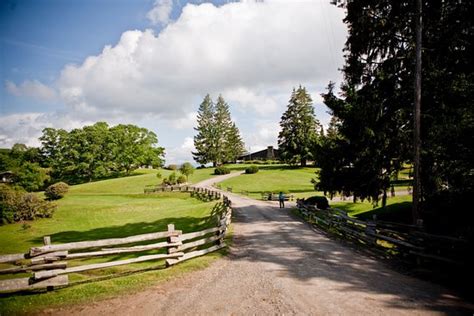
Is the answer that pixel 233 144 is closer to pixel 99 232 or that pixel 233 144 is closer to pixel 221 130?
pixel 221 130

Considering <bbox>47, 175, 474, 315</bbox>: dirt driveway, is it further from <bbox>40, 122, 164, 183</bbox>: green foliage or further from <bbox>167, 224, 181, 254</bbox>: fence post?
<bbox>40, 122, 164, 183</bbox>: green foliage

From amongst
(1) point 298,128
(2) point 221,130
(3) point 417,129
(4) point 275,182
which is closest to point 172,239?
(3) point 417,129

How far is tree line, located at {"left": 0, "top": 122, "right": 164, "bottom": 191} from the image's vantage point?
65875mm

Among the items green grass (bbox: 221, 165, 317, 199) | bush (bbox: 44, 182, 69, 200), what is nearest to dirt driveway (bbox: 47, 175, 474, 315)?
green grass (bbox: 221, 165, 317, 199)

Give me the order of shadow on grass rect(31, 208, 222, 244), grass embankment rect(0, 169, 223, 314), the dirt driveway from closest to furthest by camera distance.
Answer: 1. the dirt driveway
2. grass embankment rect(0, 169, 223, 314)
3. shadow on grass rect(31, 208, 222, 244)

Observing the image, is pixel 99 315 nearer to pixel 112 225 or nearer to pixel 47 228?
pixel 112 225

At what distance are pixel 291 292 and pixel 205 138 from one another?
81775mm

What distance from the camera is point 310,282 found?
7543mm

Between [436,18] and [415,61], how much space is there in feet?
7.35

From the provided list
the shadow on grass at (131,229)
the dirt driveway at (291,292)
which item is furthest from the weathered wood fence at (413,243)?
the shadow on grass at (131,229)

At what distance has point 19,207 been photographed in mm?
25844

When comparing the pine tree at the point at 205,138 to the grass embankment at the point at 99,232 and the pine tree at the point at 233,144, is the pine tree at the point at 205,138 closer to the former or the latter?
the pine tree at the point at 233,144

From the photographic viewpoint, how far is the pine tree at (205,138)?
280ft

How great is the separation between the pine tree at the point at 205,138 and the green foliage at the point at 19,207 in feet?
193
